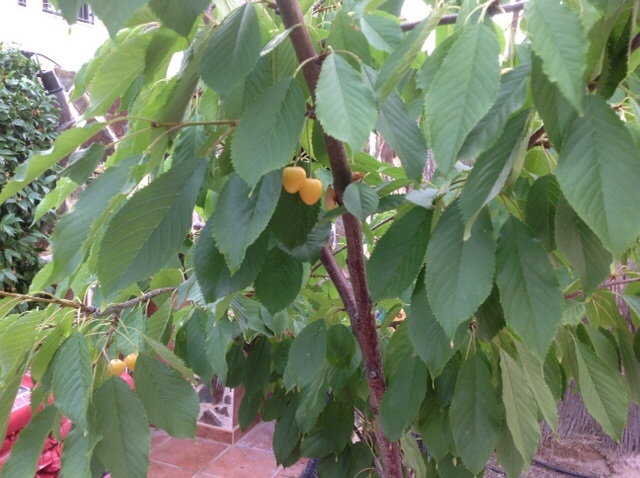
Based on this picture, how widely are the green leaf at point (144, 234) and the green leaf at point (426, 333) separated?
185mm

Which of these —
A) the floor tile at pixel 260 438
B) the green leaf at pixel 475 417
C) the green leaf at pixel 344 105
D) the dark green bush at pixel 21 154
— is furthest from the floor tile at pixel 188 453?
the green leaf at pixel 344 105

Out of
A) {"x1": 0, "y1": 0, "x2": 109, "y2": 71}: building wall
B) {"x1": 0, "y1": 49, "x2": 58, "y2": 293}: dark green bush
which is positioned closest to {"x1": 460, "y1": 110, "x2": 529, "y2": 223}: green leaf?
{"x1": 0, "y1": 49, "x2": 58, "y2": 293}: dark green bush

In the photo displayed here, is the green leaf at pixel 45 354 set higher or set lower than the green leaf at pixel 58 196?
lower

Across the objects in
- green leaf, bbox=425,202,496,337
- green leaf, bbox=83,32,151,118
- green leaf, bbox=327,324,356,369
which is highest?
green leaf, bbox=83,32,151,118

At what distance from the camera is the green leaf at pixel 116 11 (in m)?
0.28

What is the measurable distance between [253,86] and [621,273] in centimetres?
79

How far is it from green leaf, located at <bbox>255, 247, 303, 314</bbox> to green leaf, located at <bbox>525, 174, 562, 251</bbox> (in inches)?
7.7

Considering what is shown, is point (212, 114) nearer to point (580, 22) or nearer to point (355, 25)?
point (355, 25)

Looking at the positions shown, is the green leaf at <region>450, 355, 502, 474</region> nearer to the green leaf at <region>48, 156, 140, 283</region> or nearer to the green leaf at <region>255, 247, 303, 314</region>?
the green leaf at <region>255, 247, 303, 314</region>

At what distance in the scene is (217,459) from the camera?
2.55 meters

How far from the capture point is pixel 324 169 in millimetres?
624

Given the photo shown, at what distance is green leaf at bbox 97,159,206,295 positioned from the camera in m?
0.37

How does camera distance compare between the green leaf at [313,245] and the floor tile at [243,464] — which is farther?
the floor tile at [243,464]

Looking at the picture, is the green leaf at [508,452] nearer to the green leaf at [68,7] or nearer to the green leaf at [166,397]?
the green leaf at [166,397]
